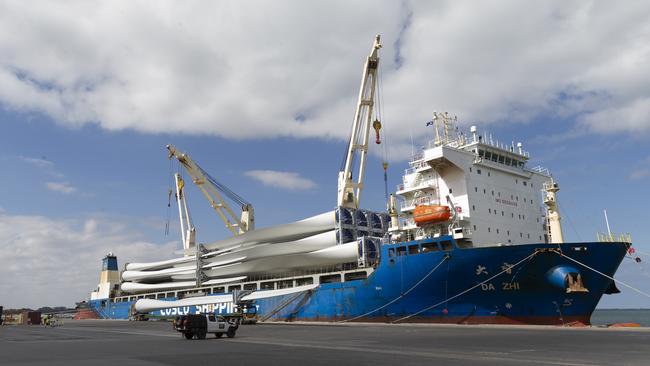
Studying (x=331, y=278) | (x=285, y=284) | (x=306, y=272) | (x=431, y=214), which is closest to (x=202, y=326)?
(x=431, y=214)

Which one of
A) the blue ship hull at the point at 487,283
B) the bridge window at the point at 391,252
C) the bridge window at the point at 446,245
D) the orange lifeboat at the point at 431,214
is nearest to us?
the blue ship hull at the point at 487,283

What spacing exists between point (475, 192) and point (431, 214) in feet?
15.2

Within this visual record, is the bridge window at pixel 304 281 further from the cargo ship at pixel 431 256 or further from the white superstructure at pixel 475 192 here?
the white superstructure at pixel 475 192

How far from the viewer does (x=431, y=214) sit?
35375 mm

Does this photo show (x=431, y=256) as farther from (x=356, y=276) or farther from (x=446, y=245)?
Result: (x=356, y=276)

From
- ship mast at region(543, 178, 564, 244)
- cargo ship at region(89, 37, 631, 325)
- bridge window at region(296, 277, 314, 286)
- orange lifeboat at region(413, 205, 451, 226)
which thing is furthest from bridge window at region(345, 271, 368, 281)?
ship mast at region(543, 178, 564, 244)

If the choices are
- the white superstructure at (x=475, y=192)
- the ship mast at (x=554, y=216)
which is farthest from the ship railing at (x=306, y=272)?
the ship mast at (x=554, y=216)

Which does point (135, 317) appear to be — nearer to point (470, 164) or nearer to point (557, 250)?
point (470, 164)

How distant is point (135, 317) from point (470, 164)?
2240 inches

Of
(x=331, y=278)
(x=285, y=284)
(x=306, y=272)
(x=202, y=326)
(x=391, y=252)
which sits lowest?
(x=202, y=326)

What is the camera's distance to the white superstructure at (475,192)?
36.5m

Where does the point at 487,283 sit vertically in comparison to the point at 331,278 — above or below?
below

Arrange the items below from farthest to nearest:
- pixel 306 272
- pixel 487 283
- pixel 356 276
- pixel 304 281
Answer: pixel 306 272 → pixel 304 281 → pixel 356 276 → pixel 487 283

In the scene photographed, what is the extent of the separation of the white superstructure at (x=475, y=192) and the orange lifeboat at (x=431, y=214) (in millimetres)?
806
